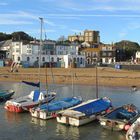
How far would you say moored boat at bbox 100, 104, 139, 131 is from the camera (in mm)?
39031

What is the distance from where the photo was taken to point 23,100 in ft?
170

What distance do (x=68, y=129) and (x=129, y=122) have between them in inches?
257

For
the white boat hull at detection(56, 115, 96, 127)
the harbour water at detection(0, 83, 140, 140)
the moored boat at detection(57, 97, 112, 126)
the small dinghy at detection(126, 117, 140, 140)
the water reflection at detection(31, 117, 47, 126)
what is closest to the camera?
the small dinghy at detection(126, 117, 140, 140)

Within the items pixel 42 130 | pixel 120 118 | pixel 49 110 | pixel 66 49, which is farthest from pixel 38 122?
pixel 66 49

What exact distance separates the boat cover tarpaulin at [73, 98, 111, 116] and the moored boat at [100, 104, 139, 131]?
297 cm

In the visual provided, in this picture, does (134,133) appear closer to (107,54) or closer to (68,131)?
(68,131)

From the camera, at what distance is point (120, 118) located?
139ft

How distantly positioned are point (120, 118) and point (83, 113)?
4152 mm

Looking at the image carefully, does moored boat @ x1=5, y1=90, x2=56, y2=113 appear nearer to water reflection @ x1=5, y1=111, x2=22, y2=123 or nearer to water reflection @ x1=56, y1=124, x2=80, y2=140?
water reflection @ x1=5, y1=111, x2=22, y2=123

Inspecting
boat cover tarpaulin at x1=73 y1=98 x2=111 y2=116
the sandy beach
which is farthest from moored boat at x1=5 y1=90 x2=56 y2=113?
the sandy beach

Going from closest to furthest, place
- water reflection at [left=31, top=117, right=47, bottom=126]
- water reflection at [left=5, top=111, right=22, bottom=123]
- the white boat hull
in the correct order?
1. the white boat hull
2. water reflection at [left=31, top=117, right=47, bottom=126]
3. water reflection at [left=5, top=111, right=22, bottom=123]

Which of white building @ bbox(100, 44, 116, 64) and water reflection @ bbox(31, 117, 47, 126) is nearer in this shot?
water reflection @ bbox(31, 117, 47, 126)

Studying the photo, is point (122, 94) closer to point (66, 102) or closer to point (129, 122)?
point (66, 102)

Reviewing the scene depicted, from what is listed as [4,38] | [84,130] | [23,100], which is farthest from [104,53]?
[84,130]
